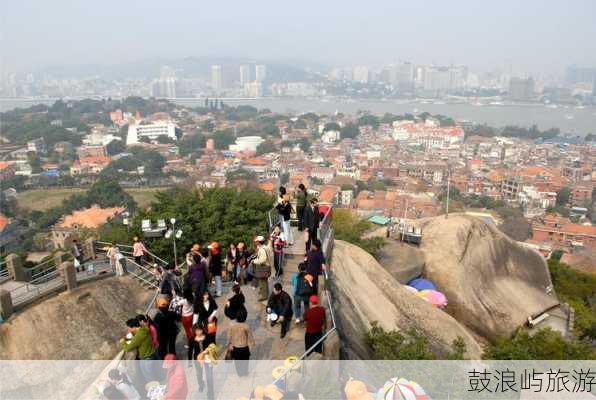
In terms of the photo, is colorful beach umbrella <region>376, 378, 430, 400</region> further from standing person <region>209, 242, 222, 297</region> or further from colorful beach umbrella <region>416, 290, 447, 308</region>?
colorful beach umbrella <region>416, 290, 447, 308</region>

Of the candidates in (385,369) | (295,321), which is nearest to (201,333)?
(295,321)

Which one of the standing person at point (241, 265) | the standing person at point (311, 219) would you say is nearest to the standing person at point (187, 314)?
the standing person at point (241, 265)

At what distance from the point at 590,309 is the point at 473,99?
Result: 556 ft

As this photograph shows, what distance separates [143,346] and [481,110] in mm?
155062

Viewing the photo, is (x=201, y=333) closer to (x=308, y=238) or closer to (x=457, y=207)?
(x=308, y=238)

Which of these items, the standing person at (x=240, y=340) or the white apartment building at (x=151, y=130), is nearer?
the standing person at (x=240, y=340)

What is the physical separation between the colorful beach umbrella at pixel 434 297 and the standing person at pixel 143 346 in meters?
7.18

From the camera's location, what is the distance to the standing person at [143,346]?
13.2ft

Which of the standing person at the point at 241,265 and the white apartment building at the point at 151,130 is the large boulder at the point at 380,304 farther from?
the white apartment building at the point at 151,130

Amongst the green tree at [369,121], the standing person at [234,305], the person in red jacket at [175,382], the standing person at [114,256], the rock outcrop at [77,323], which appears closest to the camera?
the person in red jacket at [175,382]

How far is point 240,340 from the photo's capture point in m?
4.17

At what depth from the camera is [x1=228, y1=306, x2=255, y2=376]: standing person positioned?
13.6ft

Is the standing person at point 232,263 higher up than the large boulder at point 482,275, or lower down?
higher up

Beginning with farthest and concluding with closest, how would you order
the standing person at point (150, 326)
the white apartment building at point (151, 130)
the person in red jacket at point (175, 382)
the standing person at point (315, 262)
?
the white apartment building at point (151, 130), the standing person at point (315, 262), the standing person at point (150, 326), the person in red jacket at point (175, 382)
